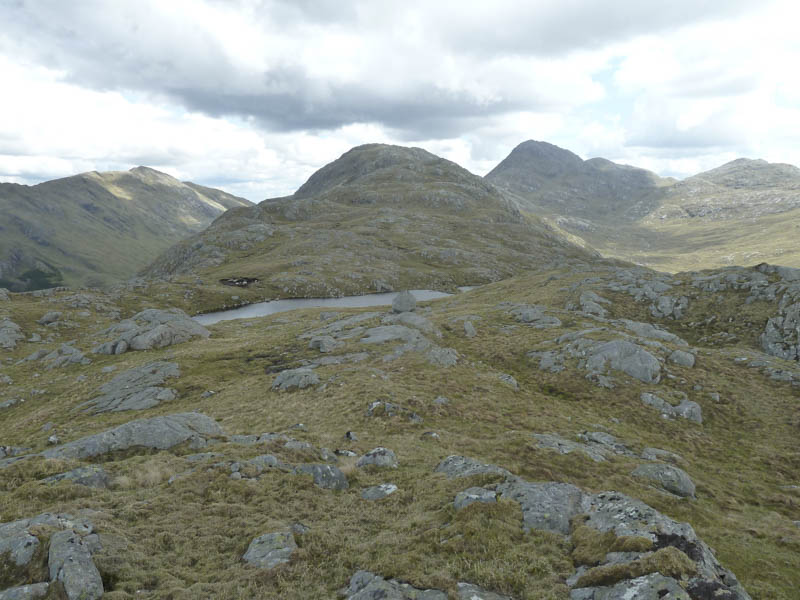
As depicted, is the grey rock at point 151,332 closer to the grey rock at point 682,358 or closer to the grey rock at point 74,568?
the grey rock at point 74,568

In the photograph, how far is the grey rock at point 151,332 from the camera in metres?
60.4

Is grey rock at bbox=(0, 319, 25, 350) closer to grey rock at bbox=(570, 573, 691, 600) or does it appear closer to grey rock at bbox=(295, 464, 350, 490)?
grey rock at bbox=(295, 464, 350, 490)

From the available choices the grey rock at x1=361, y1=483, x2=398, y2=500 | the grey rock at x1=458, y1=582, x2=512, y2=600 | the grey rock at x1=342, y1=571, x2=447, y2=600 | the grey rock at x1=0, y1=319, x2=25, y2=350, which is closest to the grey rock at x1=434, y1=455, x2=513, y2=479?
the grey rock at x1=361, y1=483, x2=398, y2=500

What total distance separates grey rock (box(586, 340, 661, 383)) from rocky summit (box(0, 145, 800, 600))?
208 mm

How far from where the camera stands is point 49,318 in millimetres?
86062

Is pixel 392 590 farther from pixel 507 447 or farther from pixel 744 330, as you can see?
pixel 744 330

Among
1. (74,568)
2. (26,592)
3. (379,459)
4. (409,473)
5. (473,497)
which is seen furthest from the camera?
(379,459)

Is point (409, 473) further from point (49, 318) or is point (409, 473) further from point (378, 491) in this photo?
point (49, 318)

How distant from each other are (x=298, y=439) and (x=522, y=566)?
55.9 feet

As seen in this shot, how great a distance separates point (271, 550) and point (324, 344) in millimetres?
37769

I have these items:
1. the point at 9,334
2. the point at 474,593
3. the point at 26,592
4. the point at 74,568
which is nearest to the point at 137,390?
the point at 74,568

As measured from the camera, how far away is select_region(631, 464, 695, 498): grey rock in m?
22.6

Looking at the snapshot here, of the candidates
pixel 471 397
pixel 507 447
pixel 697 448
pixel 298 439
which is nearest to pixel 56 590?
pixel 298 439

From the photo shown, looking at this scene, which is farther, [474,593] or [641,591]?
[474,593]
